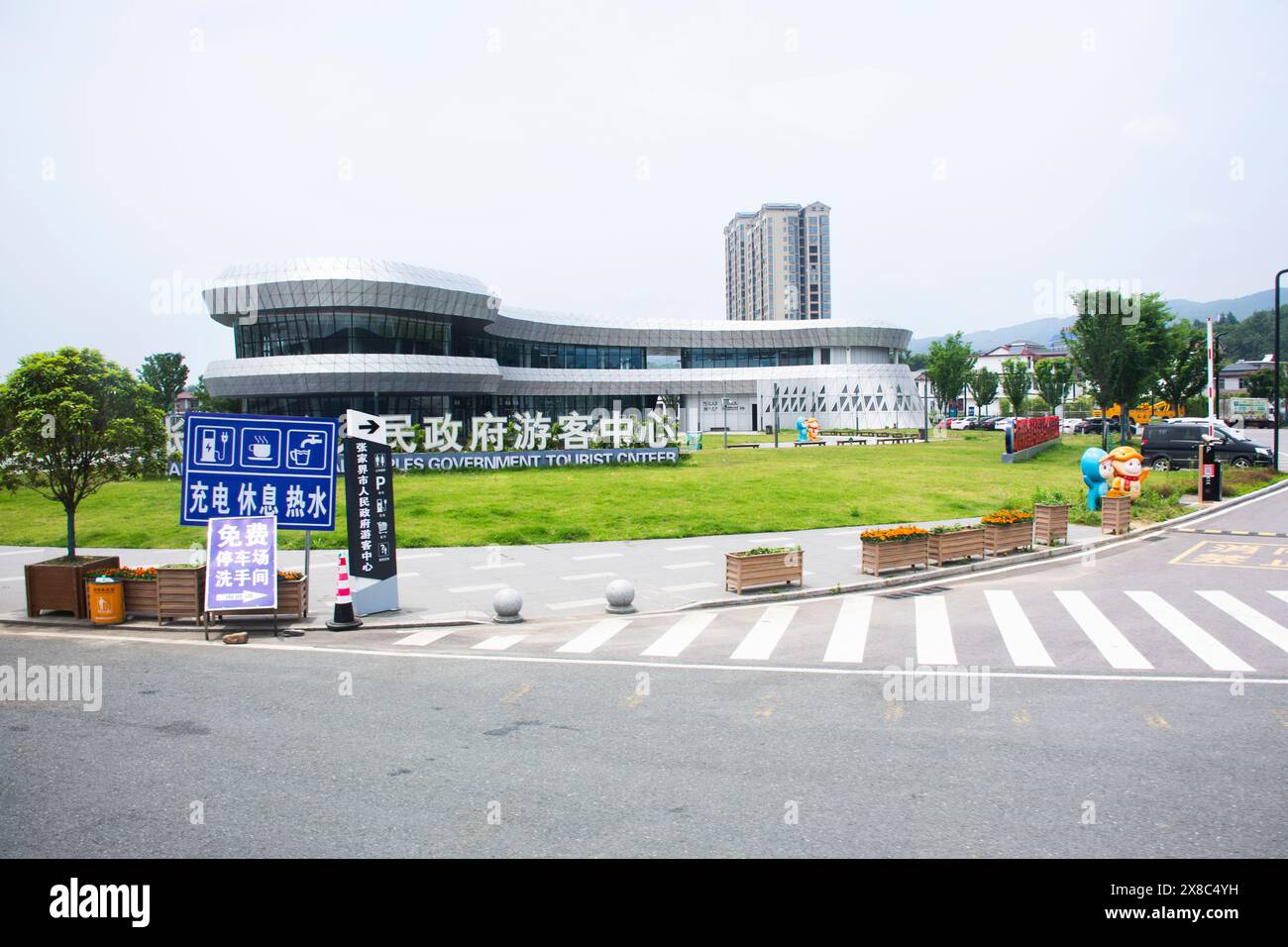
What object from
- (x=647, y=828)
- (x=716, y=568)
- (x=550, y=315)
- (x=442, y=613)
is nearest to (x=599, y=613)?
(x=442, y=613)

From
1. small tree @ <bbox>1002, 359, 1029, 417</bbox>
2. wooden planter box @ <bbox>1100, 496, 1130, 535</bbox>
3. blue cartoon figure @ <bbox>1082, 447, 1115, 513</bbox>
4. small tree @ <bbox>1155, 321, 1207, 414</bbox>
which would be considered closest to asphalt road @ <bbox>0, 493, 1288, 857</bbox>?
wooden planter box @ <bbox>1100, 496, 1130, 535</bbox>

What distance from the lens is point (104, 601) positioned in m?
14.0

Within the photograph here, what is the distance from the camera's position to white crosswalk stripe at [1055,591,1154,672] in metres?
10.9

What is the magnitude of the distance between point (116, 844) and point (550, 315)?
73041 millimetres

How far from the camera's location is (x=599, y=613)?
14.8m

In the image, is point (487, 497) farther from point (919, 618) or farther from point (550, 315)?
point (550, 315)

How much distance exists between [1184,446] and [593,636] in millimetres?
37131

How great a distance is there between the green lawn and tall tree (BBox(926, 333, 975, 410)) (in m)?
38.8

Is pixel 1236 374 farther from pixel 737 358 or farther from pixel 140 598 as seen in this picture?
pixel 140 598

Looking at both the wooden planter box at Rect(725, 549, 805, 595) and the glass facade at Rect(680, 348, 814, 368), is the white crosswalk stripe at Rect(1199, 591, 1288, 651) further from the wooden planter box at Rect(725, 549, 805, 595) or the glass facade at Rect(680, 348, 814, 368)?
the glass facade at Rect(680, 348, 814, 368)

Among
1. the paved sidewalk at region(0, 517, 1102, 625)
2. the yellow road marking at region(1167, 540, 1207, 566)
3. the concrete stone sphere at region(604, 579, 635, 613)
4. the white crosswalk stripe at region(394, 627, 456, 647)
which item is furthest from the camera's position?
the yellow road marking at region(1167, 540, 1207, 566)

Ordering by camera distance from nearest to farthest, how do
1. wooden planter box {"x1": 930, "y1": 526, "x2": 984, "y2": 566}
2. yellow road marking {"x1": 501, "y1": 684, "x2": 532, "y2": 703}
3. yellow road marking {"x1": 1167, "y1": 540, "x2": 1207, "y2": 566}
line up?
yellow road marking {"x1": 501, "y1": 684, "x2": 532, "y2": 703} < wooden planter box {"x1": 930, "y1": 526, "x2": 984, "y2": 566} < yellow road marking {"x1": 1167, "y1": 540, "x2": 1207, "y2": 566}

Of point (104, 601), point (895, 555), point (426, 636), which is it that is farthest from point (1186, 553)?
point (104, 601)

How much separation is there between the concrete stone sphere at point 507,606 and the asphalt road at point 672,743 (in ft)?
2.09
